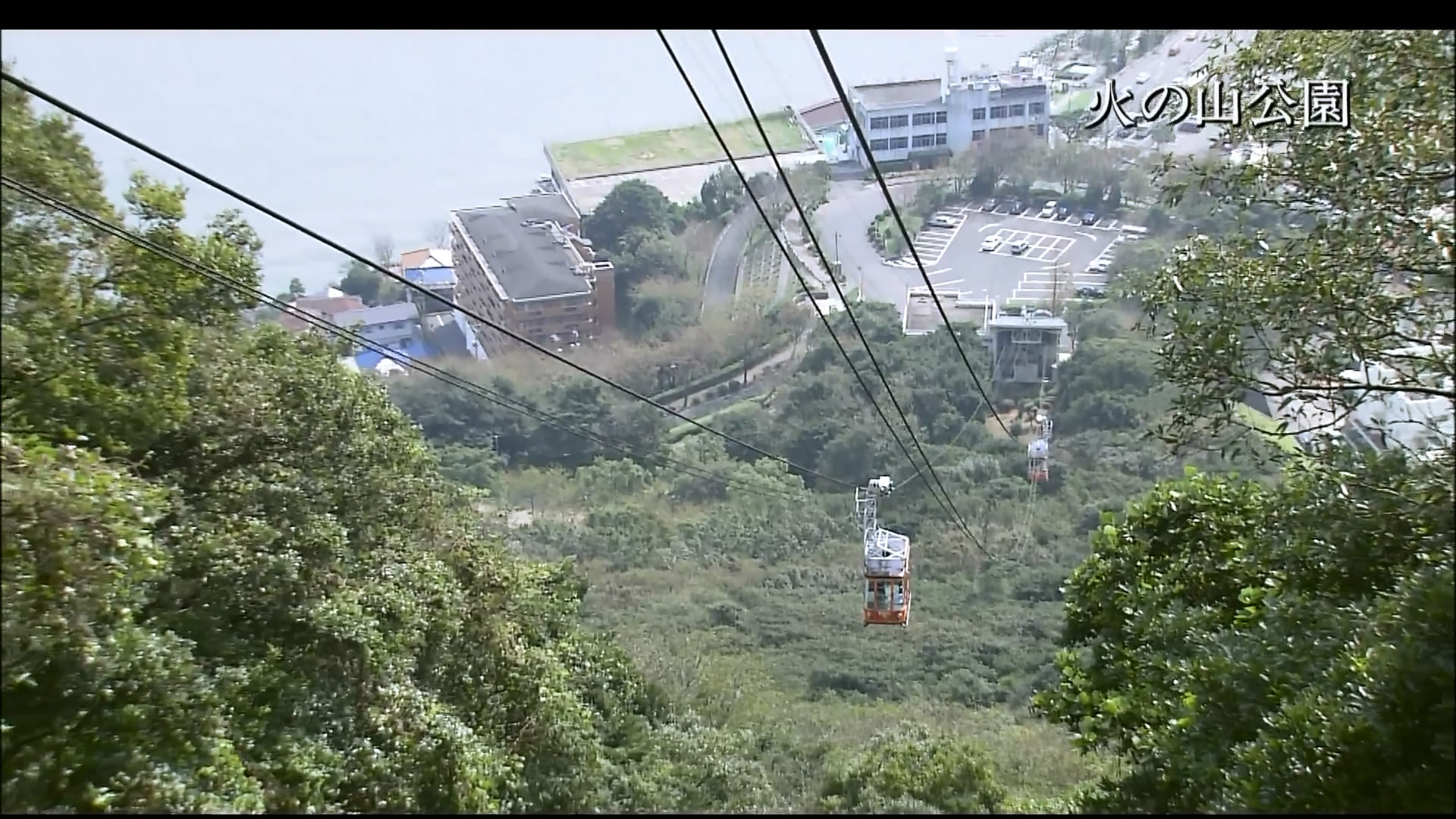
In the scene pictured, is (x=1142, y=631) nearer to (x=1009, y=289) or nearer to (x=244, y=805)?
(x=244, y=805)

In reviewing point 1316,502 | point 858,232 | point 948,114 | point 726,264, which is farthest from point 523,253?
point 1316,502

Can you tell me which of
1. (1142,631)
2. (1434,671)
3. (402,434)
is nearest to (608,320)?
(402,434)

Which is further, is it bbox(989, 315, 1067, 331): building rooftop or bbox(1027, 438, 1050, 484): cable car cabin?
bbox(989, 315, 1067, 331): building rooftop

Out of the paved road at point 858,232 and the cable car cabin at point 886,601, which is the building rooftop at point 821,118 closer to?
the paved road at point 858,232

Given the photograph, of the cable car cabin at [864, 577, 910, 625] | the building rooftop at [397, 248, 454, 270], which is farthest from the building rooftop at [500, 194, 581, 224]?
the cable car cabin at [864, 577, 910, 625]

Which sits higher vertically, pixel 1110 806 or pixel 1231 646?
pixel 1231 646

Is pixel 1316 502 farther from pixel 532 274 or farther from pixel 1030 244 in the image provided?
pixel 1030 244

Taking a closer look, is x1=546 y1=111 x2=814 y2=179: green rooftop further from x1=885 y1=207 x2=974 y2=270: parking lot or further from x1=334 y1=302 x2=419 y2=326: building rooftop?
x1=334 y1=302 x2=419 y2=326: building rooftop
